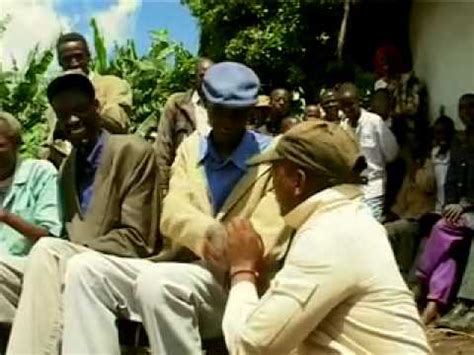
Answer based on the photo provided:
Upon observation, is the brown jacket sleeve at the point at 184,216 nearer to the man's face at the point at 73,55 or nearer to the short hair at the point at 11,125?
the short hair at the point at 11,125

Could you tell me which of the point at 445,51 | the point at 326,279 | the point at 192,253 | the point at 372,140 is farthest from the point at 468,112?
the point at 326,279

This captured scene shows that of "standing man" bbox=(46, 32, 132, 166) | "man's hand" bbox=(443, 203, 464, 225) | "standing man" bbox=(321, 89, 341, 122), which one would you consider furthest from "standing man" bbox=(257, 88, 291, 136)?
"standing man" bbox=(46, 32, 132, 166)

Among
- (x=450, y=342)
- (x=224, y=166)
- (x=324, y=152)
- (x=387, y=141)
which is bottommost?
(x=450, y=342)

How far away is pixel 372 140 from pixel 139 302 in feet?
17.6

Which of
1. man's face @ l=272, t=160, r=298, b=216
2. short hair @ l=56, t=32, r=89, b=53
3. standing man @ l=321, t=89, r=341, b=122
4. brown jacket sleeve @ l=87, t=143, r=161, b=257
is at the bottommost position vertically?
standing man @ l=321, t=89, r=341, b=122

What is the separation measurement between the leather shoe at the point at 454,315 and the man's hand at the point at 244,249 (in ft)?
15.4

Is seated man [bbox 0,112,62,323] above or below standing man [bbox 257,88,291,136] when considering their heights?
above

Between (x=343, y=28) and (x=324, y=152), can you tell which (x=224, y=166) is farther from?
(x=343, y=28)

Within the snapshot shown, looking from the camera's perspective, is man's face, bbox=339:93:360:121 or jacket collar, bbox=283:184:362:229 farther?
man's face, bbox=339:93:360:121

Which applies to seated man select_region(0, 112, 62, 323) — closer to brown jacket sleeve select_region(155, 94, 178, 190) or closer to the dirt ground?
brown jacket sleeve select_region(155, 94, 178, 190)

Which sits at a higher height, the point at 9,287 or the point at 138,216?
the point at 138,216

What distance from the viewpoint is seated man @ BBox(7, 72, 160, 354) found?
219 inches

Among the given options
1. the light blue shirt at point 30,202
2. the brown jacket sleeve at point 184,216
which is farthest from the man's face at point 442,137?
the brown jacket sleeve at point 184,216

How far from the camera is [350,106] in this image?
33.9 ft
